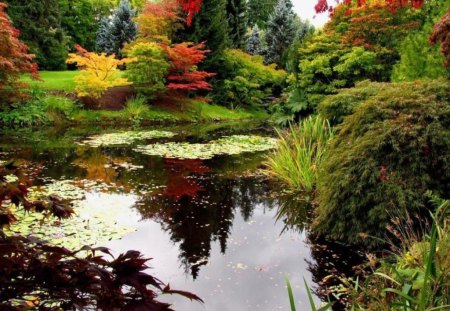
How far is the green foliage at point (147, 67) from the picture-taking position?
53.8 ft

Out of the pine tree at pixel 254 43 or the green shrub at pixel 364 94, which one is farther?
the pine tree at pixel 254 43

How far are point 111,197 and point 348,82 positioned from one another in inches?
490

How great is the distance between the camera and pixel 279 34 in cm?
2766

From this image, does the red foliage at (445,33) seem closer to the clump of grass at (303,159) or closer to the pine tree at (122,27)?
the clump of grass at (303,159)

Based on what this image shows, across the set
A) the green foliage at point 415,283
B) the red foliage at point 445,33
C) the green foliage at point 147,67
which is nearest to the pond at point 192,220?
the green foliage at point 415,283

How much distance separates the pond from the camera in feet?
11.7

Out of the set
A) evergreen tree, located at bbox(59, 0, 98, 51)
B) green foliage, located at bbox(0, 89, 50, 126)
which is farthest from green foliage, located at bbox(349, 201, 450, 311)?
evergreen tree, located at bbox(59, 0, 98, 51)

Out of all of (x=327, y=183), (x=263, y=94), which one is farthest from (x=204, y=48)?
(x=327, y=183)

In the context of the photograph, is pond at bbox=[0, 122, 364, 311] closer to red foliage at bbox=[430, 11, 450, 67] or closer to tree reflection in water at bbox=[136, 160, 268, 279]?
tree reflection in water at bbox=[136, 160, 268, 279]

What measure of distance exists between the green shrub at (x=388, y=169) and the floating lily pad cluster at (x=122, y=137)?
7.62 m

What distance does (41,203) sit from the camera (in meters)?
1.73

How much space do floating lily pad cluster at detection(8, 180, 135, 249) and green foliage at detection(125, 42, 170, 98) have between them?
39.0 feet

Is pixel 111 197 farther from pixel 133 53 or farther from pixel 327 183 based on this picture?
pixel 133 53

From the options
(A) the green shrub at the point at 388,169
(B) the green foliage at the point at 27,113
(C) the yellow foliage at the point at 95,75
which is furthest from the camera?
(C) the yellow foliage at the point at 95,75
